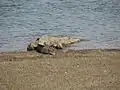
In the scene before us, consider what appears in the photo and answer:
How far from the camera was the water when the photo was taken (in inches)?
553

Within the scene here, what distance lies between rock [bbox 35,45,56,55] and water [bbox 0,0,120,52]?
739 mm

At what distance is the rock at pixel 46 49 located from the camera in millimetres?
11789

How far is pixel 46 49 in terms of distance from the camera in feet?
39.1

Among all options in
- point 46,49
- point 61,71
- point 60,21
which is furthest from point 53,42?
point 60,21

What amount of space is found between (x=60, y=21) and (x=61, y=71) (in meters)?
8.69

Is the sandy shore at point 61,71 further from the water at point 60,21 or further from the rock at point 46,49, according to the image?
the water at point 60,21

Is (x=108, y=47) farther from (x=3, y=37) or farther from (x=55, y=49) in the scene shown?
(x=3, y=37)

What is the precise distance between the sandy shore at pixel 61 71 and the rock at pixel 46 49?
203 millimetres

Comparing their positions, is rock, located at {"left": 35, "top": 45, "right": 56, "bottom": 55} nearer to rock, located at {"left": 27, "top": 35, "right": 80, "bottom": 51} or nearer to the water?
rock, located at {"left": 27, "top": 35, "right": 80, "bottom": 51}

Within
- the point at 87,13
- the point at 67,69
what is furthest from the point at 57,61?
A: the point at 87,13

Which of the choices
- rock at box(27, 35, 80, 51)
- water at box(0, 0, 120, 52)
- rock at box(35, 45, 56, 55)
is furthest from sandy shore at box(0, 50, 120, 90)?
water at box(0, 0, 120, 52)

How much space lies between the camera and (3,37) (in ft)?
48.1

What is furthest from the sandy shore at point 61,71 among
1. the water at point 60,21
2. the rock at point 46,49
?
the water at point 60,21

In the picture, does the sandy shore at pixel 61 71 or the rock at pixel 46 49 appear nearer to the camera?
the sandy shore at pixel 61 71
